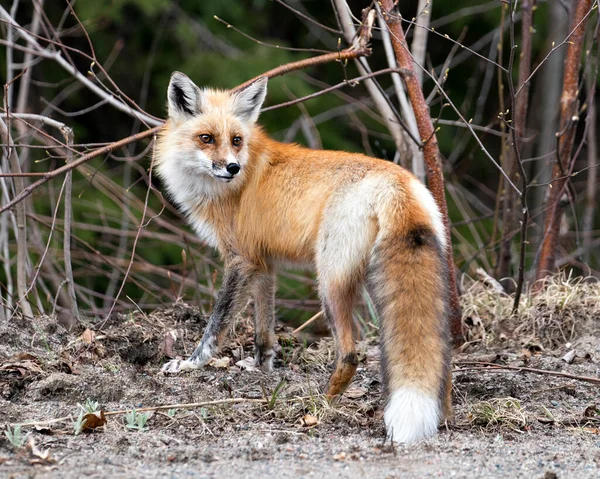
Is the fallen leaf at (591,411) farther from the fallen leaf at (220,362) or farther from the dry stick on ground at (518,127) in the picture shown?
the fallen leaf at (220,362)

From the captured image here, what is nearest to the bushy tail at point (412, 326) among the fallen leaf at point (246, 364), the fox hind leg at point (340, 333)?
the fox hind leg at point (340, 333)

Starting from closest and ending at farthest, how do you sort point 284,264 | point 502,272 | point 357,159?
point 357,159
point 284,264
point 502,272

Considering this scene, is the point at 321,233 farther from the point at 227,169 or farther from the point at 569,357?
the point at 569,357

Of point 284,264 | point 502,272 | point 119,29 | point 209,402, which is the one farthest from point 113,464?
point 119,29

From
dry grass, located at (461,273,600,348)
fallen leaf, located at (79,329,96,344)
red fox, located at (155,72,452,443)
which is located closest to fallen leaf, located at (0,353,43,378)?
fallen leaf, located at (79,329,96,344)

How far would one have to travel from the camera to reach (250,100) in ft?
18.4

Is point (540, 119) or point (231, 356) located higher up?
point (540, 119)

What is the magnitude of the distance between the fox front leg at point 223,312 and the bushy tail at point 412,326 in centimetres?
121

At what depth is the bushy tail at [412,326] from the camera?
3867 mm

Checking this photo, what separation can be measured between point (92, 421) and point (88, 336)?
146cm

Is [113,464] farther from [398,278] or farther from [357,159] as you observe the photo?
[357,159]

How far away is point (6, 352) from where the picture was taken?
5.10m

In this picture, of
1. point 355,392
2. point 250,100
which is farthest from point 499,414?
point 250,100

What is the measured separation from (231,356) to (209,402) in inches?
59.7
